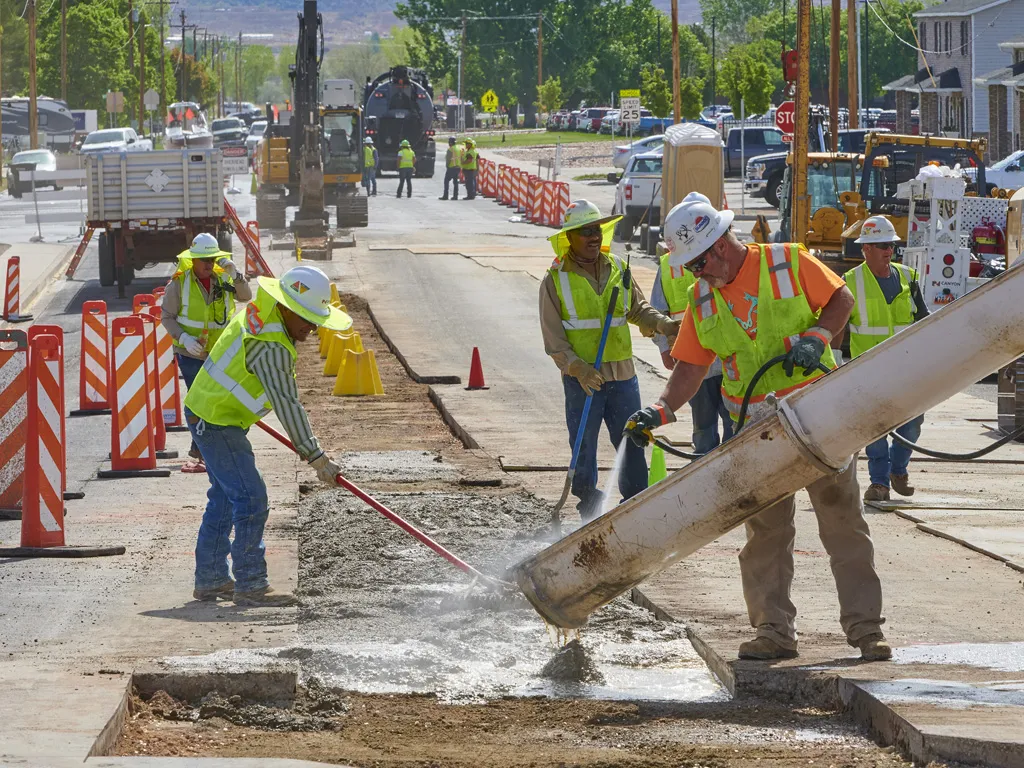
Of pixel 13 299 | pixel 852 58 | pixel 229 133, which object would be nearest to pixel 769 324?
pixel 13 299

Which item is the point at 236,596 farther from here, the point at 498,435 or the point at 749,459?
the point at 498,435

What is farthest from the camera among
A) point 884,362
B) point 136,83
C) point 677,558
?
point 136,83

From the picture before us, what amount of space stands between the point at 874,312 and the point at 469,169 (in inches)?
1543

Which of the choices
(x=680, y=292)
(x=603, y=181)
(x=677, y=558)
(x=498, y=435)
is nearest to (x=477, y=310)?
(x=498, y=435)

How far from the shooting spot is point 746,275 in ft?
22.3

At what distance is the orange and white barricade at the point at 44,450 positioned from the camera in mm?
9367

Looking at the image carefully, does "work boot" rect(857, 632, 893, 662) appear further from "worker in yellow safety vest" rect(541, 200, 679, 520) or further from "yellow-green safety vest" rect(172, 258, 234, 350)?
"yellow-green safety vest" rect(172, 258, 234, 350)

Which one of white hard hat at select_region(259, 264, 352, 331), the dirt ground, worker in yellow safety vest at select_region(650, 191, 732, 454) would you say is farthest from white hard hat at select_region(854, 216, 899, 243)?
white hard hat at select_region(259, 264, 352, 331)

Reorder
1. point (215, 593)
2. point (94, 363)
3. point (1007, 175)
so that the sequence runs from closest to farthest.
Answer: point (215, 593)
point (94, 363)
point (1007, 175)

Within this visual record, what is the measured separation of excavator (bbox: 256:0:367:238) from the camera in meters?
33.2

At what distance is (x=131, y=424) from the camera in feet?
40.6

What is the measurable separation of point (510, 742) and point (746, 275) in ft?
7.20

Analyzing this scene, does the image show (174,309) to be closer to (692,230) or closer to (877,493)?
(877,493)

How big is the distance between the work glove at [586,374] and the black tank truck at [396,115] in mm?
48216
